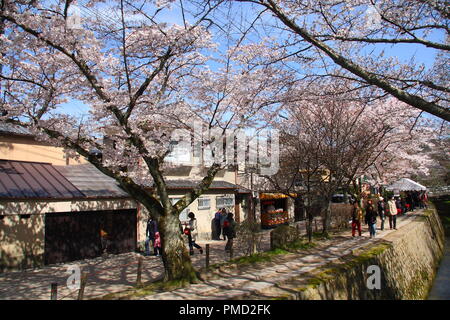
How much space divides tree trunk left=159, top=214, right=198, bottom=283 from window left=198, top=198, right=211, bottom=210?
1066 centimetres

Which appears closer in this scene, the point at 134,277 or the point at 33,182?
the point at 134,277

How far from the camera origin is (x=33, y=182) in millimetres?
13430

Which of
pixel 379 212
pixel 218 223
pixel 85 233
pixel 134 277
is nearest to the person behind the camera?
pixel 134 277

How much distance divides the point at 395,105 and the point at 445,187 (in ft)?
182

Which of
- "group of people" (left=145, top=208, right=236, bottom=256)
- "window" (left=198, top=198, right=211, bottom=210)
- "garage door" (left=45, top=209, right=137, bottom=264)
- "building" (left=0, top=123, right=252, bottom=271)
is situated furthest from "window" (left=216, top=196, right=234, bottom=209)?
"garage door" (left=45, top=209, right=137, bottom=264)

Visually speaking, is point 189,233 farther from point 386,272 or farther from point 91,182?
point 386,272

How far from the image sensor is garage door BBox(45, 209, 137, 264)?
43.4 feet

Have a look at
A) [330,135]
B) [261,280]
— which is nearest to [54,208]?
[261,280]

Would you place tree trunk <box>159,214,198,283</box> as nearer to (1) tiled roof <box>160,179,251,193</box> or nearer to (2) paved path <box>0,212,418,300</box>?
(2) paved path <box>0,212,418,300</box>

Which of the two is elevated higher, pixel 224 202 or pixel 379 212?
pixel 224 202

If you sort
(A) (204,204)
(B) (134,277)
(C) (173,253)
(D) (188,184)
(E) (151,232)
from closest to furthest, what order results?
(C) (173,253) → (B) (134,277) → (E) (151,232) → (D) (188,184) → (A) (204,204)

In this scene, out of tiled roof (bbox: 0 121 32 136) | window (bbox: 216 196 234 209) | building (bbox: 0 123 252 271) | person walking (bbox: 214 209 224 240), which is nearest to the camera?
building (bbox: 0 123 252 271)

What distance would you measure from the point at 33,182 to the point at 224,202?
36.2ft
